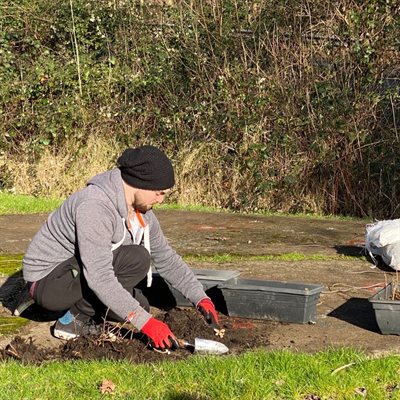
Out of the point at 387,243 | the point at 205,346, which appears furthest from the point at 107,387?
the point at 387,243

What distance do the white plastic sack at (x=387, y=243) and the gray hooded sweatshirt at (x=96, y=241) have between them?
97.5 inches

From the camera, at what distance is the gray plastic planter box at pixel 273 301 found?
601cm

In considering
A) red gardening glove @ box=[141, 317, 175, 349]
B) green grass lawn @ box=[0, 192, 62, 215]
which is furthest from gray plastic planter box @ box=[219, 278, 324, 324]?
green grass lawn @ box=[0, 192, 62, 215]

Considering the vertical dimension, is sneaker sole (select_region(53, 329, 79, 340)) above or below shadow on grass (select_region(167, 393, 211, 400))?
above

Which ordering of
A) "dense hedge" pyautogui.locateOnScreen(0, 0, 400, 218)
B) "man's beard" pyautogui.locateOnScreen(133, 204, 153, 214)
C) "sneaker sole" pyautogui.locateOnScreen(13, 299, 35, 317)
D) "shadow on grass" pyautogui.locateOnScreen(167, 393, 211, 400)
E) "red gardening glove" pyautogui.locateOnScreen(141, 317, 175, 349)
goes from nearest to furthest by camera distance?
"shadow on grass" pyautogui.locateOnScreen(167, 393, 211, 400)
"red gardening glove" pyautogui.locateOnScreen(141, 317, 175, 349)
"man's beard" pyautogui.locateOnScreen(133, 204, 153, 214)
"sneaker sole" pyautogui.locateOnScreen(13, 299, 35, 317)
"dense hedge" pyautogui.locateOnScreen(0, 0, 400, 218)

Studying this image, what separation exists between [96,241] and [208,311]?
93 cm

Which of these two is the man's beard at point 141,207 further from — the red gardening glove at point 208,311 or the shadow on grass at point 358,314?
the shadow on grass at point 358,314

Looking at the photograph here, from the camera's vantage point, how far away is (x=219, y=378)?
15.6ft

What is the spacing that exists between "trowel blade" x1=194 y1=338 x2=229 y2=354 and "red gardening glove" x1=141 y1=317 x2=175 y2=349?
20cm

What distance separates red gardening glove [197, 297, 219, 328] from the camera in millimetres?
5773

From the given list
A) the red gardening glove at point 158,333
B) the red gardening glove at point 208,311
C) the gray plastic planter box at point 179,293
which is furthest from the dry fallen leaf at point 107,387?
the gray plastic planter box at point 179,293

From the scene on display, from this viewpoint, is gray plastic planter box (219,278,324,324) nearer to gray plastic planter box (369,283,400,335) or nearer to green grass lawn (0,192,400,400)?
gray plastic planter box (369,283,400,335)

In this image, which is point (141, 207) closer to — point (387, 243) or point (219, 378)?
point (219, 378)

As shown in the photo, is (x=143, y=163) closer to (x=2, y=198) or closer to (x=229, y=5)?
(x=2, y=198)
